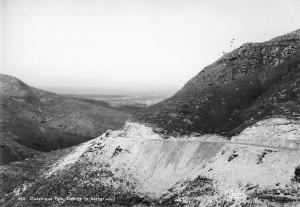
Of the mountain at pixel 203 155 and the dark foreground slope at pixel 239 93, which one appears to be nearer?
the mountain at pixel 203 155

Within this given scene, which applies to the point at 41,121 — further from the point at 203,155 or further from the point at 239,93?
the point at 203,155

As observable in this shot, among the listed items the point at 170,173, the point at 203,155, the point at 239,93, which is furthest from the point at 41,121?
the point at 203,155

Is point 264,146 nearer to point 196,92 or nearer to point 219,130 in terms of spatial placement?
point 219,130

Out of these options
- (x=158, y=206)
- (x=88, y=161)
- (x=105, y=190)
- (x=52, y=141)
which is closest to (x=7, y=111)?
(x=52, y=141)

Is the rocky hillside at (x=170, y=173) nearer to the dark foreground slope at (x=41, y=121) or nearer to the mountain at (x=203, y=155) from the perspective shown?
the mountain at (x=203, y=155)

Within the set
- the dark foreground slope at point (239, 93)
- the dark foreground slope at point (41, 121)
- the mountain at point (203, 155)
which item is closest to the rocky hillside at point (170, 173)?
the mountain at point (203, 155)

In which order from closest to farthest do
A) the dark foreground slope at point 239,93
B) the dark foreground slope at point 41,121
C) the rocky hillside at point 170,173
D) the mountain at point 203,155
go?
the rocky hillside at point 170,173 → the mountain at point 203,155 → the dark foreground slope at point 239,93 → the dark foreground slope at point 41,121

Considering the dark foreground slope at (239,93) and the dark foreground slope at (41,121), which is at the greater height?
the dark foreground slope at (239,93)

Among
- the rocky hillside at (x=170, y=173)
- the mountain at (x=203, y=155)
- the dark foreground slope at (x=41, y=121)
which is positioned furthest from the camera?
the dark foreground slope at (x=41, y=121)
